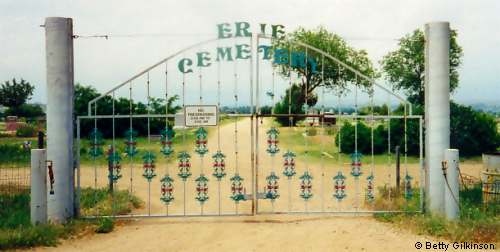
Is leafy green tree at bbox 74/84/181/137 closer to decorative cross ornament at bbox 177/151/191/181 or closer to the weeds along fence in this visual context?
the weeds along fence

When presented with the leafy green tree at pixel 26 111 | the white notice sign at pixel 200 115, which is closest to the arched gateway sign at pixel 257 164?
the white notice sign at pixel 200 115

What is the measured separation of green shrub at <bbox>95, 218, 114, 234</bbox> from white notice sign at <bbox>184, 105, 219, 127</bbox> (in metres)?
2.08

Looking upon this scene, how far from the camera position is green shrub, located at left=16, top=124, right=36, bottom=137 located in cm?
3111

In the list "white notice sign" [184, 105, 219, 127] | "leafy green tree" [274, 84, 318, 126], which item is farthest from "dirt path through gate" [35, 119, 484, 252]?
"leafy green tree" [274, 84, 318, 126]

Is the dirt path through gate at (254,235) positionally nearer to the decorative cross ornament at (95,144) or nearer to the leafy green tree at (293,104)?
the decorative cross ornament at (95,144)

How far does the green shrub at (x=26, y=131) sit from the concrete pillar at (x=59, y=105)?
24919 millimetres

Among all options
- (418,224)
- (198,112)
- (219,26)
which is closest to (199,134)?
(198,112)

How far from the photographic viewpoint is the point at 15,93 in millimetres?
51500

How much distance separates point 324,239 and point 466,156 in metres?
15.2

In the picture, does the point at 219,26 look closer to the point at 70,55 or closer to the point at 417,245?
the point at 70,55

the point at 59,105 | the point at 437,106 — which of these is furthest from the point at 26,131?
the point at 437,106

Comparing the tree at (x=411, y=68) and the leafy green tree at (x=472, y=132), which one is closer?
the leafy green tree at (x=472, y=132)

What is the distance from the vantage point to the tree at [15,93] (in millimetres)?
51125

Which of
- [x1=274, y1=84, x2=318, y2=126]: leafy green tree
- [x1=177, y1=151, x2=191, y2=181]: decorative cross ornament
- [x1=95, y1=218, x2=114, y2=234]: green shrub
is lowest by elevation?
[x1=95, y1=218, x2=114, y2=234]: green shrub
